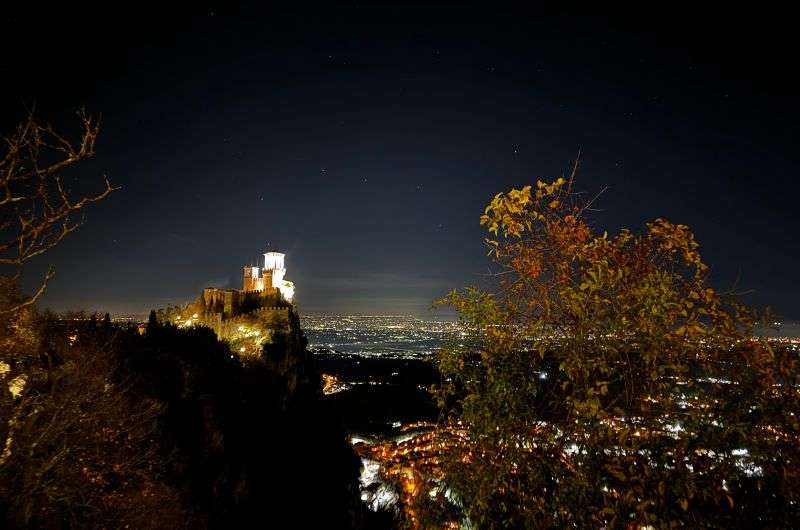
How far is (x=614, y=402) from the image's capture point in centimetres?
472

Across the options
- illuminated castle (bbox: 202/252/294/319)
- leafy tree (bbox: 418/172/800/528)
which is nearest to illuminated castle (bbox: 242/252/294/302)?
illuminated castle (bbox: 202/252/294/319)

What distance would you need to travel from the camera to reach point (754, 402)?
438 cm

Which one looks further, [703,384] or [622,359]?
[622,359]

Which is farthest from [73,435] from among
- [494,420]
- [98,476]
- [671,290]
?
[671,290]

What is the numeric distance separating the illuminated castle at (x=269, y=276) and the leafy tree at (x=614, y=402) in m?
48.5

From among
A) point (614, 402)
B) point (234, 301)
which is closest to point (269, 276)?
point (234, 301)

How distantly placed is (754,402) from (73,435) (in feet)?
41.7

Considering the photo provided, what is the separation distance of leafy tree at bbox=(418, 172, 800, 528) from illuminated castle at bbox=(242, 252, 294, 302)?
1911 inches

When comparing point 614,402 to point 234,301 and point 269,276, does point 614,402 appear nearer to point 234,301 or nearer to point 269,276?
point 234,301

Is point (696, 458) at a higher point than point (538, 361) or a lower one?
lower

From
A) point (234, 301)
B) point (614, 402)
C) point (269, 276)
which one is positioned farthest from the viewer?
point (269, 276)

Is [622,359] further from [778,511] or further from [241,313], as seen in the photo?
[241,313]

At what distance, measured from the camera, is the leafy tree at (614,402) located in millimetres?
4293

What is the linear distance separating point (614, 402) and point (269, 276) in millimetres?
50954
